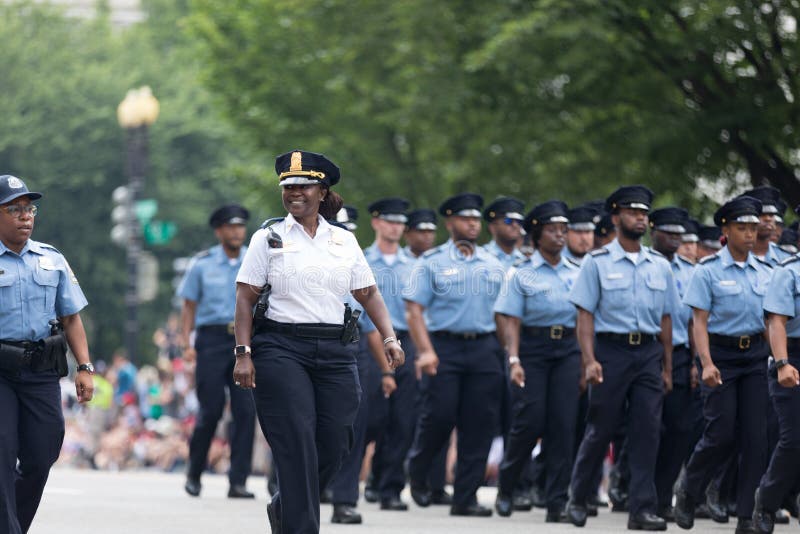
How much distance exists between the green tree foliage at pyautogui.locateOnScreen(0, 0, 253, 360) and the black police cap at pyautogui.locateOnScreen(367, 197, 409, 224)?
103ft

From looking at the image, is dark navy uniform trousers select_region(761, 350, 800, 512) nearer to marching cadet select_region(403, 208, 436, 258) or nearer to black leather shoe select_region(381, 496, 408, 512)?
black leather shoe select_region(381, 496, 408, 512)

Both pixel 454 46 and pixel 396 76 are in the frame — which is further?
pixel 396 76

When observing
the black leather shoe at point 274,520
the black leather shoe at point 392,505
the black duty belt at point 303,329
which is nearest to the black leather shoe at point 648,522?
the black leather shoe at point 392,505

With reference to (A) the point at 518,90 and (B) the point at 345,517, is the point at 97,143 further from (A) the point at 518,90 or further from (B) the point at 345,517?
(B) the point at 345,517

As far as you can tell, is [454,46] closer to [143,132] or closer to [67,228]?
[143,132]

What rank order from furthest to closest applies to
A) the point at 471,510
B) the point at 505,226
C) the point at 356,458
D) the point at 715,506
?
the point at 505,226, the point at 471,510, the point at 715,506, the point at 356,458

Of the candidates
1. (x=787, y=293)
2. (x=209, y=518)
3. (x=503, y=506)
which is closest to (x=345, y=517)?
(x=209, y=518)

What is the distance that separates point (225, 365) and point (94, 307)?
1466 inches

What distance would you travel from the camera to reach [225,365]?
50.6ft

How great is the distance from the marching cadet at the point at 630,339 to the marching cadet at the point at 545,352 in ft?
3.14

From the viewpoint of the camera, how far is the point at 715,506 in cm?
1382

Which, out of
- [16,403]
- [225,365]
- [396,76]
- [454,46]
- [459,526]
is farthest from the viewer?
[396,76]

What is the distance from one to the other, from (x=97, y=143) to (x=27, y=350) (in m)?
40.8

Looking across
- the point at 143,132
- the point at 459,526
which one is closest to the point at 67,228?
the point at 143,132
